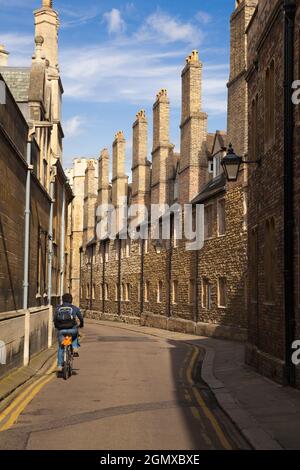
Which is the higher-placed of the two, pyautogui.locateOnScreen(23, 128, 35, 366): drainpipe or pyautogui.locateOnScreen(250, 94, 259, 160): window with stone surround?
pyautogui.locateOnScreen(250, 94, 259, 160): window with stone surround

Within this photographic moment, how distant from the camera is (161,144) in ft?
147

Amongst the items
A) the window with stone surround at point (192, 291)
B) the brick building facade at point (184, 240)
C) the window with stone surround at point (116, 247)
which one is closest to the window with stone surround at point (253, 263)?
the brick building facade at point (184, 240)

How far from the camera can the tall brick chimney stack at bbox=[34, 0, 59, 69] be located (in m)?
34.4

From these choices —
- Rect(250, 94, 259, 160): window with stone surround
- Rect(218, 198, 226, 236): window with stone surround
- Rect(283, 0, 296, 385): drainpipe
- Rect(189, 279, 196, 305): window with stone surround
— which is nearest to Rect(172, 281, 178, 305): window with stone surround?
Rect(189, 279, 196, 305): window with stone surround

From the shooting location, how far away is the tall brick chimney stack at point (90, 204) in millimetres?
66562

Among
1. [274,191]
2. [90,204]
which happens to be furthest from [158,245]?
[274,191]

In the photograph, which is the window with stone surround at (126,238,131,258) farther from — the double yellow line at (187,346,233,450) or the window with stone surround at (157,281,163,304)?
the double yellow line at (187,346,233,450)

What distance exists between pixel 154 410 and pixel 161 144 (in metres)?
35.3

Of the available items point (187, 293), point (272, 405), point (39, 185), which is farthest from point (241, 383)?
point (187, 293)

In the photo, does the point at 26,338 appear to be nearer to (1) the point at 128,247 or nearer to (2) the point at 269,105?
(2) the point at 269,105

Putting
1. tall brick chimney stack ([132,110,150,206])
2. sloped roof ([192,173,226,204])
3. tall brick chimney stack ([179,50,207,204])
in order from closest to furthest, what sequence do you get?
1. sloped roof ([192,173,226,204])
2. tall brick chimney stack ([179,50,207,204])
3. tall brick chimney stack ([132,110,150,206])

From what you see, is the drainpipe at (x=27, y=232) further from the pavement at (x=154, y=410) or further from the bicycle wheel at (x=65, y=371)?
the bicycle wheel at (x=65, y=371)

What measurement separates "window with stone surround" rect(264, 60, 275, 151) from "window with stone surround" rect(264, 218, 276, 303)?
1.78 metres

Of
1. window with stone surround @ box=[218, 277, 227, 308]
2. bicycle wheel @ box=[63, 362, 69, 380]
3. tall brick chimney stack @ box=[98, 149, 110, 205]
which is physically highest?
tall brick chimney stack @ box=[98, 149, 110, 205]
